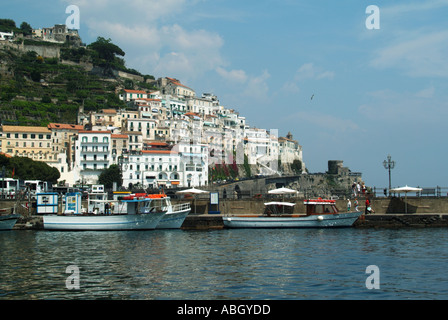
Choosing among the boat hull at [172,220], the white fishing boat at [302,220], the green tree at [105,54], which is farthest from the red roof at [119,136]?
the white fishing boat at [302,220]

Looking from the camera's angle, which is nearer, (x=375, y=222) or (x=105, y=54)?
(x=375, y=222)

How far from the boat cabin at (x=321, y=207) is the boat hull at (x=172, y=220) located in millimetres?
10396

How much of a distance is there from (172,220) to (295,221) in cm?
1053

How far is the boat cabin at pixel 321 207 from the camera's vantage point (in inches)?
1736

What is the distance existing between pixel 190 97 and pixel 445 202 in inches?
4659

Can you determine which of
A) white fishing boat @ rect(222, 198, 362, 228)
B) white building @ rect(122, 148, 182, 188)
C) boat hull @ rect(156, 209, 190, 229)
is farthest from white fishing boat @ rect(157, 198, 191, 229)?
white building @ rect(122, 148, 182, 188)

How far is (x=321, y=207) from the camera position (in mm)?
45656

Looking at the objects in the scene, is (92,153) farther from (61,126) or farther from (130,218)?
(130,218)

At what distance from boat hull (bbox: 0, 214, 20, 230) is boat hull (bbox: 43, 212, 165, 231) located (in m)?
2.87

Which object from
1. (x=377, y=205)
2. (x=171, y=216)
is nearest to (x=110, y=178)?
(x=171, y=216)

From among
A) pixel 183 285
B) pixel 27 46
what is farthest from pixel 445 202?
pixel 27 46

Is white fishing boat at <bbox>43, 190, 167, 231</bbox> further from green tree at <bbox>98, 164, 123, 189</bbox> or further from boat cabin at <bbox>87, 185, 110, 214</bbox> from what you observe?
green tree at <bbox>98, 164, 123, 189</bbox>
